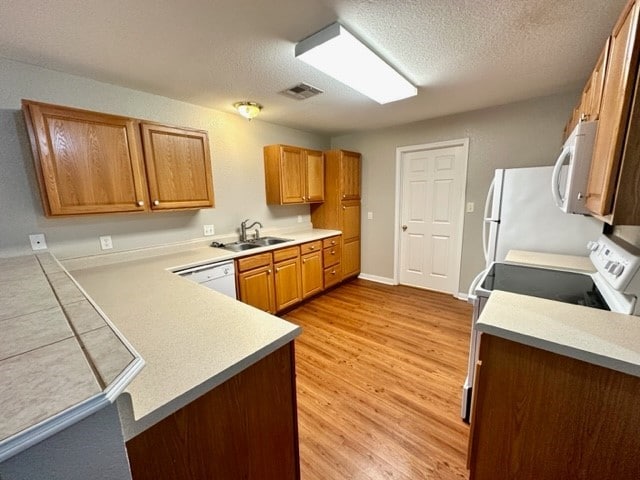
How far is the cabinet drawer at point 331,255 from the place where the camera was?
369 cm

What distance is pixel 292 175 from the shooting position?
11.5 feet

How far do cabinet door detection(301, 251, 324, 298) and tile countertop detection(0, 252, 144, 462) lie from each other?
2.49 m

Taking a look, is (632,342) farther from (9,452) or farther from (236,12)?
(236,12)

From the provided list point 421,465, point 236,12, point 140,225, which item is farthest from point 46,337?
point 140,225

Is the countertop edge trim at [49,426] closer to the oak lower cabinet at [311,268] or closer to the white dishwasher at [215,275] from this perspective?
the white dishwasher at [215,275]

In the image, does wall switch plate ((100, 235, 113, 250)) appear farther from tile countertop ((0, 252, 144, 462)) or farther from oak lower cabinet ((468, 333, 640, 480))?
oak lower cabinet ((468, 333, 640, 480))

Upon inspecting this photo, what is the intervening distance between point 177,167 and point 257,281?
128cm

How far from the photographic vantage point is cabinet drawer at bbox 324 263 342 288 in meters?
3.73

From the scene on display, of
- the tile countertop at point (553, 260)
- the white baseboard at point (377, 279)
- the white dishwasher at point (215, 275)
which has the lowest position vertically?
the white baseboard at point (377, 279)

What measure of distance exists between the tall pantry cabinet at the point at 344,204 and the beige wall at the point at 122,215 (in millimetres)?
793

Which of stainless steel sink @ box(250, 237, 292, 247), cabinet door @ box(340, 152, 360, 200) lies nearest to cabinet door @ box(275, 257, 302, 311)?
stainless steel sink @ box(250, 237, 292, 247)

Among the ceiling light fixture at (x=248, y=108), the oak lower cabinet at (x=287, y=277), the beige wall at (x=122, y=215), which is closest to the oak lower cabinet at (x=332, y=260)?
the oak lower cabinet at (x=287, y=277)

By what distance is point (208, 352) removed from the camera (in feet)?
2.91

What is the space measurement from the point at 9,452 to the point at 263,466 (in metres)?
0.85
